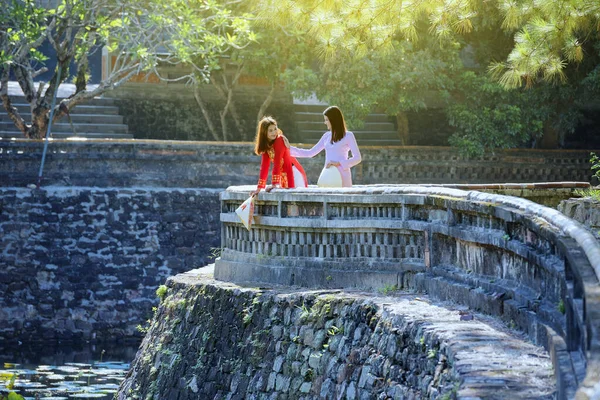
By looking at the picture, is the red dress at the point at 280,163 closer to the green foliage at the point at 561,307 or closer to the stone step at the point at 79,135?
the green foliage at the point at 561,307

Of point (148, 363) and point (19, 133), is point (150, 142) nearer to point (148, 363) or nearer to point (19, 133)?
point (19, 133)

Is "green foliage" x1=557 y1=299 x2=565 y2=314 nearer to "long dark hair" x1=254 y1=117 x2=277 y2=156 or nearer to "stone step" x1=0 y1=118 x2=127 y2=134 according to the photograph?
"long dark hair" x1=254 y1=117 x2=277 y2=156

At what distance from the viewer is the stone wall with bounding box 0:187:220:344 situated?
2330 cm

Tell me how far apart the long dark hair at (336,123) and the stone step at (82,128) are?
53.5 feet

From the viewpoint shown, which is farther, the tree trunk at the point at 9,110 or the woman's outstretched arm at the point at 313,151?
the tree trunk at the point at 9,110

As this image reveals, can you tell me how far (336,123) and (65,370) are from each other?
29.2 ft

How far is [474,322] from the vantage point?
7.84m

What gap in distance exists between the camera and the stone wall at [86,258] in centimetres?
A: 2330

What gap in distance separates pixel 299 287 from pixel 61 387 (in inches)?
313

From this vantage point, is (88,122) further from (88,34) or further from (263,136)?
(263,136)

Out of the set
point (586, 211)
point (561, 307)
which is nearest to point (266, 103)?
point (586, 211)

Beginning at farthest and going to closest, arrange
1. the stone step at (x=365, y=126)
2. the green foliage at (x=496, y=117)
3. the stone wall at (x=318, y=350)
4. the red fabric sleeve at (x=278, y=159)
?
the stone step at (x=365, y=126), the green foliage at (x=496, y=117), the red fabric sleeve at (x=278, y=159), the stone wall at (x=318, y=350)

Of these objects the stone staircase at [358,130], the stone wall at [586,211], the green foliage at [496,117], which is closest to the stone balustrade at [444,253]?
the stone wall at [586,211]

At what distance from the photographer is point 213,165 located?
81.9 ft
